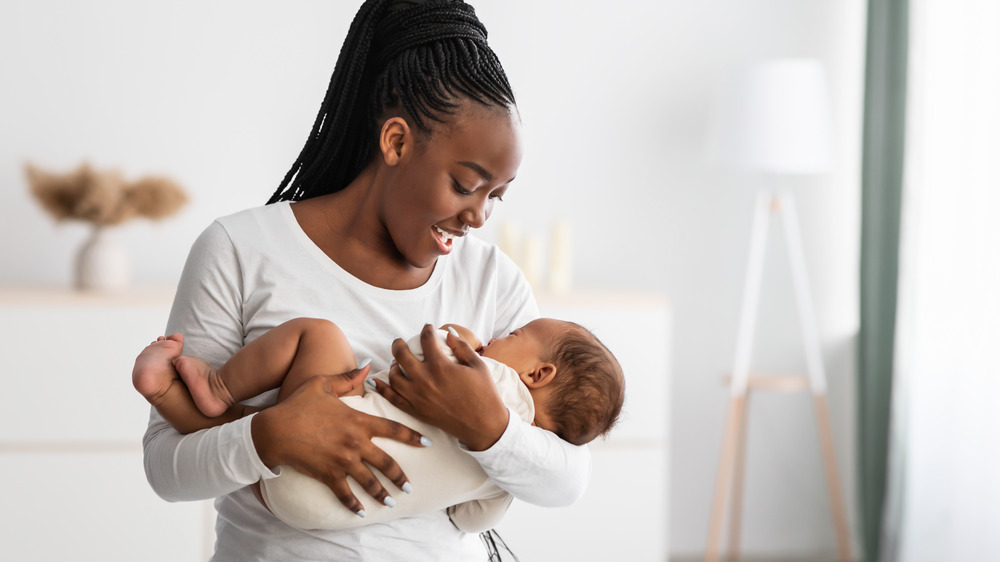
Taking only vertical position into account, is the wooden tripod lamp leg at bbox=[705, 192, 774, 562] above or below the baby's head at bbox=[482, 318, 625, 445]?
below

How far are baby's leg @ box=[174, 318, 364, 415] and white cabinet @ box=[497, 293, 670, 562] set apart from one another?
190 centimetres

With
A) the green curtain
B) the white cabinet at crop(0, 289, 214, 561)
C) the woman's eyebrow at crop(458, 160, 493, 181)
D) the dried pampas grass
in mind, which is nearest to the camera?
the woman's eyebrow at crop(458, 160, 493, 181)

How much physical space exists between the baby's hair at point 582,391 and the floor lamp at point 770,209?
76.6 inches

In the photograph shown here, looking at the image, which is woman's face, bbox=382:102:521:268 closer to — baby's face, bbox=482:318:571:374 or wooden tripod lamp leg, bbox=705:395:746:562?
baby's face, bbox=482:318:571:374

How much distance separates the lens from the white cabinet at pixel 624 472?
3074 mm

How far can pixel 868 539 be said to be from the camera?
345cm

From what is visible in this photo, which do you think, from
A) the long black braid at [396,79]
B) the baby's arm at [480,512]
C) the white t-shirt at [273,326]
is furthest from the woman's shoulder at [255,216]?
the baby's arm at [480,512]

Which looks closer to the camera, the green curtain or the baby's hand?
the baby's hand

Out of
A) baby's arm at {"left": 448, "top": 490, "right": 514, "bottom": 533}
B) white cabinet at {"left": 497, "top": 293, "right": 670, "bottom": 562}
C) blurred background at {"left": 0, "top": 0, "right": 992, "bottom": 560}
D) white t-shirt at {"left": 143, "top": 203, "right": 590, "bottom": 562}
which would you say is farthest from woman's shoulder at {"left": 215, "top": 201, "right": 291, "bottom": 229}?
blurred background at {"left": 0, "top": 0, "right": 992, "bottom": 560}

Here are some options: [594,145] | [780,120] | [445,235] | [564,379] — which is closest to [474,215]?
[445,235]

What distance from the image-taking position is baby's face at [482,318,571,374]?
137 centimetres

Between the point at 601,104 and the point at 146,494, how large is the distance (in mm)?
2077

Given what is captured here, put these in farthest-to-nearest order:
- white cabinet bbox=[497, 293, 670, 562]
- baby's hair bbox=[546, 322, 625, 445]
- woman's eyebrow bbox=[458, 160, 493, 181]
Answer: white cabinet bbox=[497, 293, 670, 562] < baby's hair bbox=[546, 322, 625, 445] < woman's eyebrow bbox=[458, 160, 493, 181]

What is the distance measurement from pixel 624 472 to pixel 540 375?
185cm
